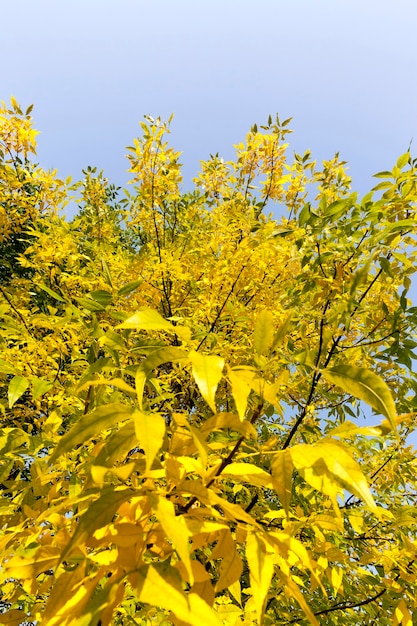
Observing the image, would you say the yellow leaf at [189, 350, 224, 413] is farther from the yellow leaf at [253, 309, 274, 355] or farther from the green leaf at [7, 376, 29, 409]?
the green leaf at [7, 376, 29, 409]

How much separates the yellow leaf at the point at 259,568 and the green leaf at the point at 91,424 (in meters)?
0.30

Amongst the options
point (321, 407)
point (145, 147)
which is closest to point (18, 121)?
point (145, 147)

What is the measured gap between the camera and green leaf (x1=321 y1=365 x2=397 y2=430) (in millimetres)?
567

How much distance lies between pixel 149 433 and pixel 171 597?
0.70ft

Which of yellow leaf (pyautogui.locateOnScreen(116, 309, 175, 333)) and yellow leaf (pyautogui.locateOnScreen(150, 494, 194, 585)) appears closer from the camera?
yellow leaf (pyautogui.locateOnScreen(150, 494, 194, 585))

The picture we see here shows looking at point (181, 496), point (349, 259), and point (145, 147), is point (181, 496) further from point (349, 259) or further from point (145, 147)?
point (145, 147)

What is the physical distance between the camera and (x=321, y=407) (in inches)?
115

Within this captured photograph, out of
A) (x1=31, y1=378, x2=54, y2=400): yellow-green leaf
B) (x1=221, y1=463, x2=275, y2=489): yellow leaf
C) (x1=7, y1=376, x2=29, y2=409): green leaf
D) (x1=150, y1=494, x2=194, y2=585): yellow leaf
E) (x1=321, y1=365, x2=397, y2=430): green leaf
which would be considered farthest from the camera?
(x1=31, y1=378, x2=54, y2=400): yellow-green leaf

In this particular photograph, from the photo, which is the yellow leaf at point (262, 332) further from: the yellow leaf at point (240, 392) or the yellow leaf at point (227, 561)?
the yellow leaf at point (227, 561)

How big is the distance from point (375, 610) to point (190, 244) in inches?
127

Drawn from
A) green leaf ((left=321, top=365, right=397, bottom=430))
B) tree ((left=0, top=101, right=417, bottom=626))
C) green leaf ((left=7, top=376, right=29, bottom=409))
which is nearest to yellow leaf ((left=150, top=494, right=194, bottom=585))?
tree ((left=0, top=101, right=417, bottom=626))

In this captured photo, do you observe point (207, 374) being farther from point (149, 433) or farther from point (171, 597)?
point (171, 597)

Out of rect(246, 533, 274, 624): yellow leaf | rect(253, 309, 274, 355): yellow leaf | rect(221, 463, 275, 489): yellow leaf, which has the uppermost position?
rect(253, 309, 274, 355): yellow leaf

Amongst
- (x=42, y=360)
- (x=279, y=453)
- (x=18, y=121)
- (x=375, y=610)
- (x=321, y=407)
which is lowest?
(x=375, y=610)
